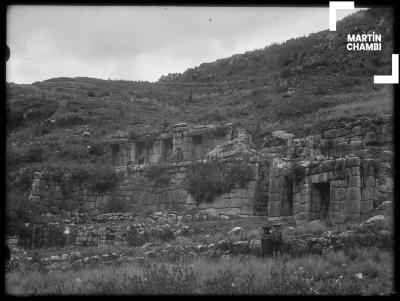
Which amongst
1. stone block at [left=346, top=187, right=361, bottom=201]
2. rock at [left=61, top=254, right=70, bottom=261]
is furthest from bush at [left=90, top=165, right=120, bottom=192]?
stone block at [left=346, top=187, right=361, bottom=201]

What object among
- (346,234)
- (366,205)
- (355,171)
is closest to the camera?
(346,234)

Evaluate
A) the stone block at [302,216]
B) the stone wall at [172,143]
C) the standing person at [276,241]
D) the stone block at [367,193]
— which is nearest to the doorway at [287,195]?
the stone block at [302,216]

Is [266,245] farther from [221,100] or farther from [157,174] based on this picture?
[221,100]

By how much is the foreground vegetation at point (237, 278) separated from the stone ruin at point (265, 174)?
423cm

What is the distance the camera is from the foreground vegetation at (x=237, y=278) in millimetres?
9375

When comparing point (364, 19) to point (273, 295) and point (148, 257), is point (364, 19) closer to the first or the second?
point (148, 257)

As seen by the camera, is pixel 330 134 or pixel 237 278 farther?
pixel 330 134

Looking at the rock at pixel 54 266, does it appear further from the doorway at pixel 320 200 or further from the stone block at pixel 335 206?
the stone block at pixel 335 206

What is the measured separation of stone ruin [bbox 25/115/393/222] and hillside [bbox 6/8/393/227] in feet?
5.91

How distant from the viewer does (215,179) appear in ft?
66.2

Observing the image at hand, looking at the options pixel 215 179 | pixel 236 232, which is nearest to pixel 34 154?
pixel 215 179

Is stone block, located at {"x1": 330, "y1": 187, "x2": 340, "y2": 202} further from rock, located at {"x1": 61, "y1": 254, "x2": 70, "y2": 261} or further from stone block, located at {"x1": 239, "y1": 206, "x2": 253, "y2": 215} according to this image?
rock, located at {"x1": 61, "y1": 254, "x2": 70, "y2": 261}

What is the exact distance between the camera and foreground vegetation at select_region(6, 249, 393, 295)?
938cm

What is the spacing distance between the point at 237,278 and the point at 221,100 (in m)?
34.0
